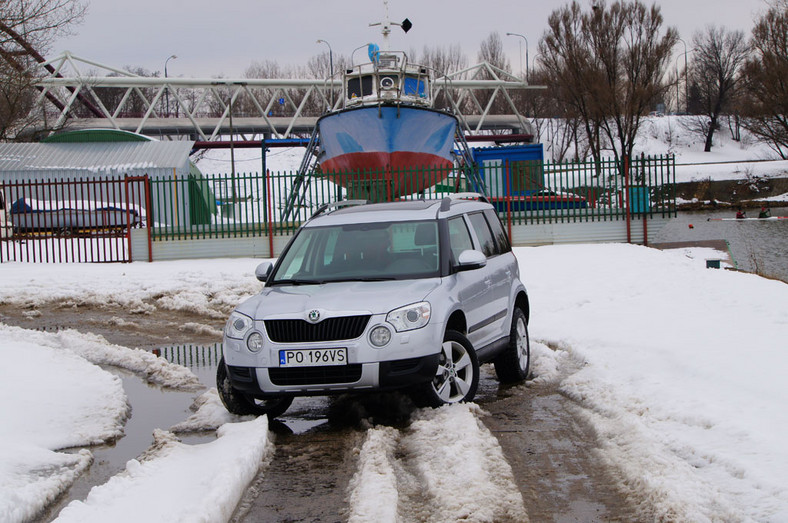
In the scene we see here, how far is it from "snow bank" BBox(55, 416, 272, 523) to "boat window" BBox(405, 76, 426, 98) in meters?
24.3

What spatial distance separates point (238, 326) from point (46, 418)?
1727 mm

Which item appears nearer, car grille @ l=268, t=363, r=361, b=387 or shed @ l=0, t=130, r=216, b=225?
car grille @ l=268, t=363, r=361, b=387

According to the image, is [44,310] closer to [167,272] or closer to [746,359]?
[167,272]

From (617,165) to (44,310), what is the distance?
43.6 ft

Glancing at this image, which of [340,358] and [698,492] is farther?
[340,358]

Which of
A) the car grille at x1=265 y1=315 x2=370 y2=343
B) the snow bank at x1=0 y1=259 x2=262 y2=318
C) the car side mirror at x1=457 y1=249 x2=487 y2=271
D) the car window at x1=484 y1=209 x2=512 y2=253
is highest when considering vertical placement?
the car window at x1=484 y1=209 x2=512 y2=253

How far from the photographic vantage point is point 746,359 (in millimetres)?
7680

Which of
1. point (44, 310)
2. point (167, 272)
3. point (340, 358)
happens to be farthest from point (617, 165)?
point (340, 358)

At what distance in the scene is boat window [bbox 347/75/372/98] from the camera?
95.7 feet

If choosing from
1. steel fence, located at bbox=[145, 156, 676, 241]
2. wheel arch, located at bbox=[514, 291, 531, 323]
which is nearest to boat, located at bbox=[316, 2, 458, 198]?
steel fence, located at bbox=[145, 156, 676, 241]

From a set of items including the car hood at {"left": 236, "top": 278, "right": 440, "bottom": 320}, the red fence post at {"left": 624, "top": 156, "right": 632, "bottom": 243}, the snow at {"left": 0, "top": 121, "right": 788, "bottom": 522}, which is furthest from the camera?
the red fence post at {"left": 624, "top": 156, "right": 632, "bottom": 243}

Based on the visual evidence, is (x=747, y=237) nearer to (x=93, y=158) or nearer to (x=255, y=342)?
(x=255, y=342)

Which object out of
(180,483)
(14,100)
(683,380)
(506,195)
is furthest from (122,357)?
(14,100)

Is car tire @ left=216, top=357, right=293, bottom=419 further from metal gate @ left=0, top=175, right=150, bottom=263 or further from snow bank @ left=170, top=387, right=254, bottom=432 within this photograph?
metal gate @ left=0, top=175, right=150, bottom=263
